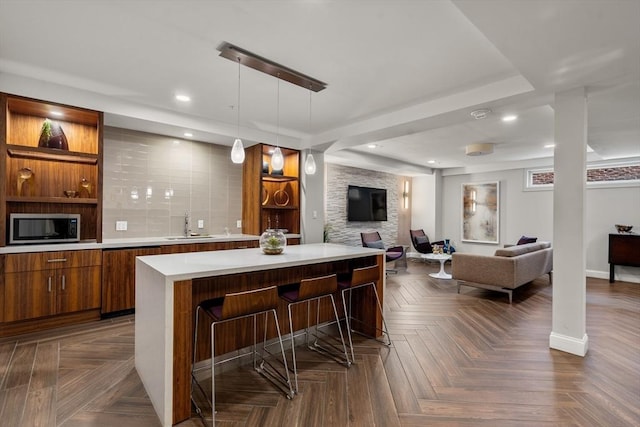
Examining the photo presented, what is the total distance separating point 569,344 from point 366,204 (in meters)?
5.09

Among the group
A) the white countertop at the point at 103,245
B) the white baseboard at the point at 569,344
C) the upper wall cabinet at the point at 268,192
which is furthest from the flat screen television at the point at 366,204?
the white baseboard at the point at 569,344

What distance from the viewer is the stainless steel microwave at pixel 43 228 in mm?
3084

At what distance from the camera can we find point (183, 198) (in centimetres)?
470

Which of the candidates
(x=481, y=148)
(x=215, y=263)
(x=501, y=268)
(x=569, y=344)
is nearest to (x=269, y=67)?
(x=215, y=263)

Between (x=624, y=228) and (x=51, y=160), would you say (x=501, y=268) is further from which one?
(x=51, y=160)

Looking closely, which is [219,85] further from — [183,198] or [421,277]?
[421,277]

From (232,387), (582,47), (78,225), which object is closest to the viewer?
(582,47)

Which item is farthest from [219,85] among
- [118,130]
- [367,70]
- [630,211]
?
[630,211]

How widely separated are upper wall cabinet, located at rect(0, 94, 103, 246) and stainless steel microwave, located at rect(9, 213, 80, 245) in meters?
0.08

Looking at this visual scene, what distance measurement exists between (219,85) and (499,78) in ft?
8.99

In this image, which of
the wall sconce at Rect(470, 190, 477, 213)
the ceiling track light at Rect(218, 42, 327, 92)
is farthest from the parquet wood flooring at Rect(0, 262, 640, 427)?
the wall sconce at Rect(470, 190, 477, 213)

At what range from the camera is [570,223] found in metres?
2.79

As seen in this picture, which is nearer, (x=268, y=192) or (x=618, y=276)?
(x=268, y=192)

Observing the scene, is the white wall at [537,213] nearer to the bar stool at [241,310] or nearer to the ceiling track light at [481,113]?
the ceiling track light at [481,113]
